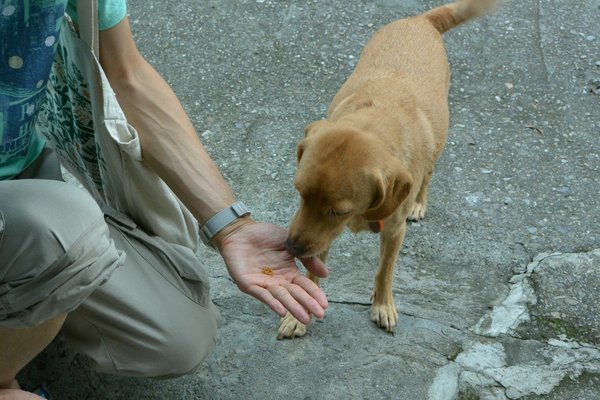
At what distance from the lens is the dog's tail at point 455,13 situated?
368cm

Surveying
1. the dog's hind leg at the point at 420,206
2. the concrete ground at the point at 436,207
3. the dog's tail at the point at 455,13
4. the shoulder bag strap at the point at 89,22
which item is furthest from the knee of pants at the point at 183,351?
the dog's tail at the point at 455,13

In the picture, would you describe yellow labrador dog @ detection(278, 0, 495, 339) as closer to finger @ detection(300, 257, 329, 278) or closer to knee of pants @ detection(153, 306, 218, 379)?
finger @ detection(300, 257, 329, 278)

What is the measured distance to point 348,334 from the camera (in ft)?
9.08

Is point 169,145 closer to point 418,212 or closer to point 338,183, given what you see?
point 338,183

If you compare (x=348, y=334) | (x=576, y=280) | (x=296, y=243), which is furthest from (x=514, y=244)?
(x=296, y=243)

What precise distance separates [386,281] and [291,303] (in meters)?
0.96

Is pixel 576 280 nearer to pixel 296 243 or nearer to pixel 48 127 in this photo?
pixel 296 243

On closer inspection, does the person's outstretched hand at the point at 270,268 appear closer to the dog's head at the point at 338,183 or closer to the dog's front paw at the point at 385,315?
the dog's head at the point at 338,183

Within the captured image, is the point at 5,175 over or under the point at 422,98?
over

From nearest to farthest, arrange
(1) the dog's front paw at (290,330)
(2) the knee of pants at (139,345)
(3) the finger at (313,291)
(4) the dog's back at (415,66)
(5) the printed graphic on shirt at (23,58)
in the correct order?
(5) the printed graphic on shirt at (23,58) < (3) the finger at (313,291) < (2) the knee of pants at (139,345) < (1) the dog's front paw at (290,330) < (4) the dog's back at (415,66)

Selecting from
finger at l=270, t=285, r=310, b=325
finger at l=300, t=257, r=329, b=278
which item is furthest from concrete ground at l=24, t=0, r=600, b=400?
finger at l=270, t=285, r=310, b=325

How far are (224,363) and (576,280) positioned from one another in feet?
5.02

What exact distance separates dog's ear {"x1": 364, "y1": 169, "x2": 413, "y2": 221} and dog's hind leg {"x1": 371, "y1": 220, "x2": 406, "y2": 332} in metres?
0.29

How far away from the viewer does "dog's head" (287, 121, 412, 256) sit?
2.38m
